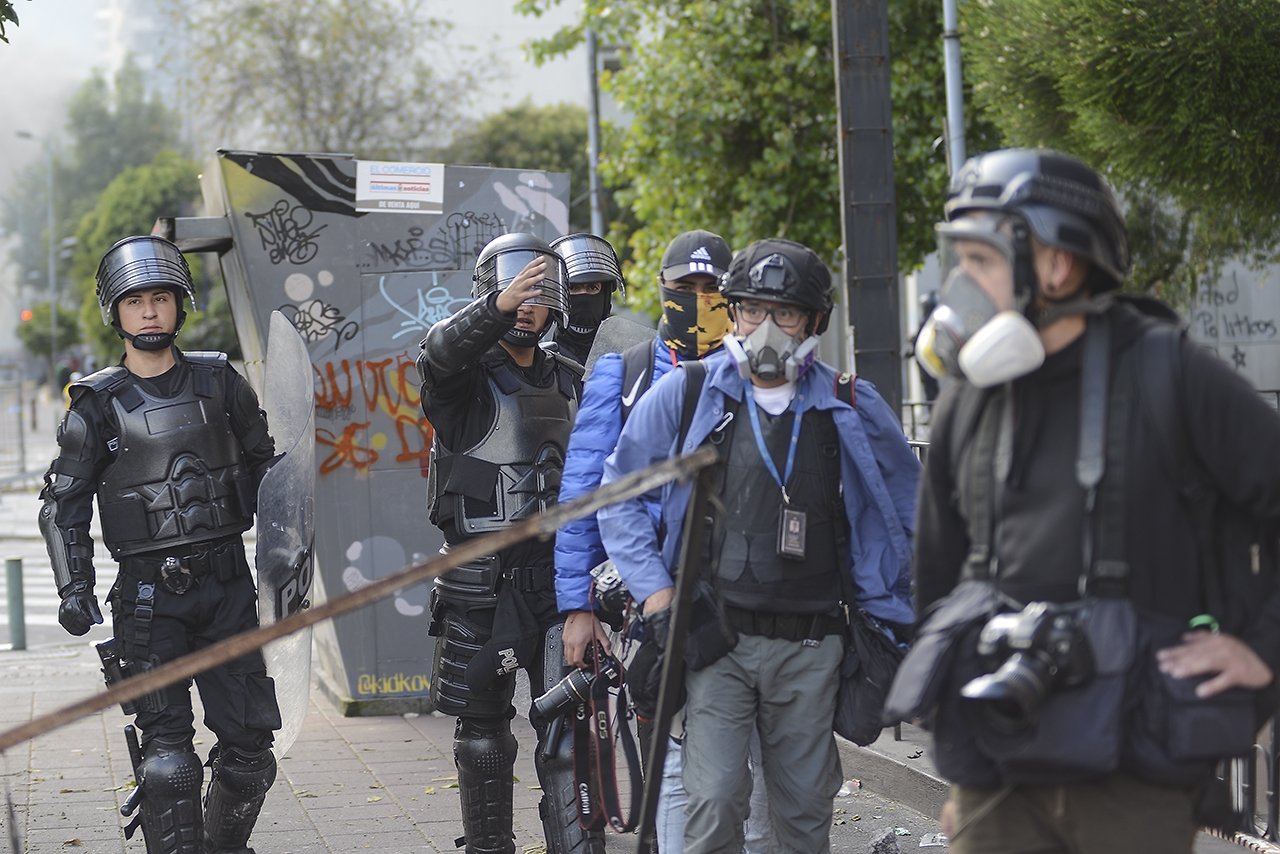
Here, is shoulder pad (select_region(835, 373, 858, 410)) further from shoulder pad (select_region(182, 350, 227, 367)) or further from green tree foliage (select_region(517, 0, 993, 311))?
green tree foliage (select_region(517, 0, 993, 311))

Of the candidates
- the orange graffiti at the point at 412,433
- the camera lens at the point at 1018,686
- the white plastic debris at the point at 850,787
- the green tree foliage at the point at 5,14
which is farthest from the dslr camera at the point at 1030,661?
the orange graffiti at the point at 412,433

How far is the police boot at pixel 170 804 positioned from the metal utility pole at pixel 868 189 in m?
3.40

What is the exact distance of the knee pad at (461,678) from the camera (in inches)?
165

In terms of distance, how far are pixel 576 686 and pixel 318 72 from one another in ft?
80.7

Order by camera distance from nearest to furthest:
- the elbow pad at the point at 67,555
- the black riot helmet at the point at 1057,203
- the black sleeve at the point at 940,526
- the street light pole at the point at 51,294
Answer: the black riot helmet at the point at 1057,203 < the black sleeve at the point at 940,526 < the elbow pad at the point at 67,555 < the street light pole at the point at 51,294

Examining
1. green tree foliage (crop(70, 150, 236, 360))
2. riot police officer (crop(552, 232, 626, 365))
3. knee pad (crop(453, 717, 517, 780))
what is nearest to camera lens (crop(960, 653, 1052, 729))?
knee pad (crop(453, 717, 517, 780))

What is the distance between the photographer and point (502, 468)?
14.1 ft

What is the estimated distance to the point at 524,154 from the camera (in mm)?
30781

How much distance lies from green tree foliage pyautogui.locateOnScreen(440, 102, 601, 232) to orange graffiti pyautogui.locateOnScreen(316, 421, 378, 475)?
23665 millimetres

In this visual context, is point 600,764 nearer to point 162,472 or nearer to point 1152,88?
point 162,472

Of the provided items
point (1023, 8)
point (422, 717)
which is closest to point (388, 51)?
point (1023, 8)

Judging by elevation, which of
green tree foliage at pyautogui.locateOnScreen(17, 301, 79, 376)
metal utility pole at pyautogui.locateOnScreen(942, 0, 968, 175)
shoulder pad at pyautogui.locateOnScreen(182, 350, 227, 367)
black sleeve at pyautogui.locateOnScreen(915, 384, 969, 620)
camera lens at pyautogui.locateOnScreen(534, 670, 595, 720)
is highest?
metal utility pole at pyautogui.locateOnScreen(942, 0, 968, 175)

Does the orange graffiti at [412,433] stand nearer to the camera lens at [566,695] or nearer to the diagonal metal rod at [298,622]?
the camera lens at [566,695]

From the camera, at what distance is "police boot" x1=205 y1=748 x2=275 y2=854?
432 centimetres
